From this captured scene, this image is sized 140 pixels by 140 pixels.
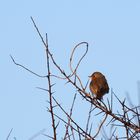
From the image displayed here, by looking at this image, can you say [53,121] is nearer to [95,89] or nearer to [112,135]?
[112,135]

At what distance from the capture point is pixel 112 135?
2316 millimetres

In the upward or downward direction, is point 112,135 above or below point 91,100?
below

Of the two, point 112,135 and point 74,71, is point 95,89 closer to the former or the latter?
point 74,71

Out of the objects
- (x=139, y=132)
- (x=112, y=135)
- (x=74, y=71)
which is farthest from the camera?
(x=74, y=71)

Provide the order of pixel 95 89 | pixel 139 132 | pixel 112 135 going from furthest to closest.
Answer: pixel 95 89
pixel 112 135
pixel 139 132

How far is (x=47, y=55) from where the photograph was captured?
2.28m

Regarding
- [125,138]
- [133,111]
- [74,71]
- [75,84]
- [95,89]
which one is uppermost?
[95,89]

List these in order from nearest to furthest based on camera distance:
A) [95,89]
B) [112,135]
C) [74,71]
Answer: [112,135] < [74,71] < [95,89]

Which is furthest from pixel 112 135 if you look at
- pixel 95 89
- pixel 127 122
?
pixel 95 89

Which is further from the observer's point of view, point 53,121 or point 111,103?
point 111,103

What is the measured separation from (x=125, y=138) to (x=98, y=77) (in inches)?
74.8

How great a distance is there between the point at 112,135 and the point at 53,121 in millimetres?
355

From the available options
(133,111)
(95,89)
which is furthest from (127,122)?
(95,89)

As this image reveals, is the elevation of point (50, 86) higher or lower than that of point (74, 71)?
lower
